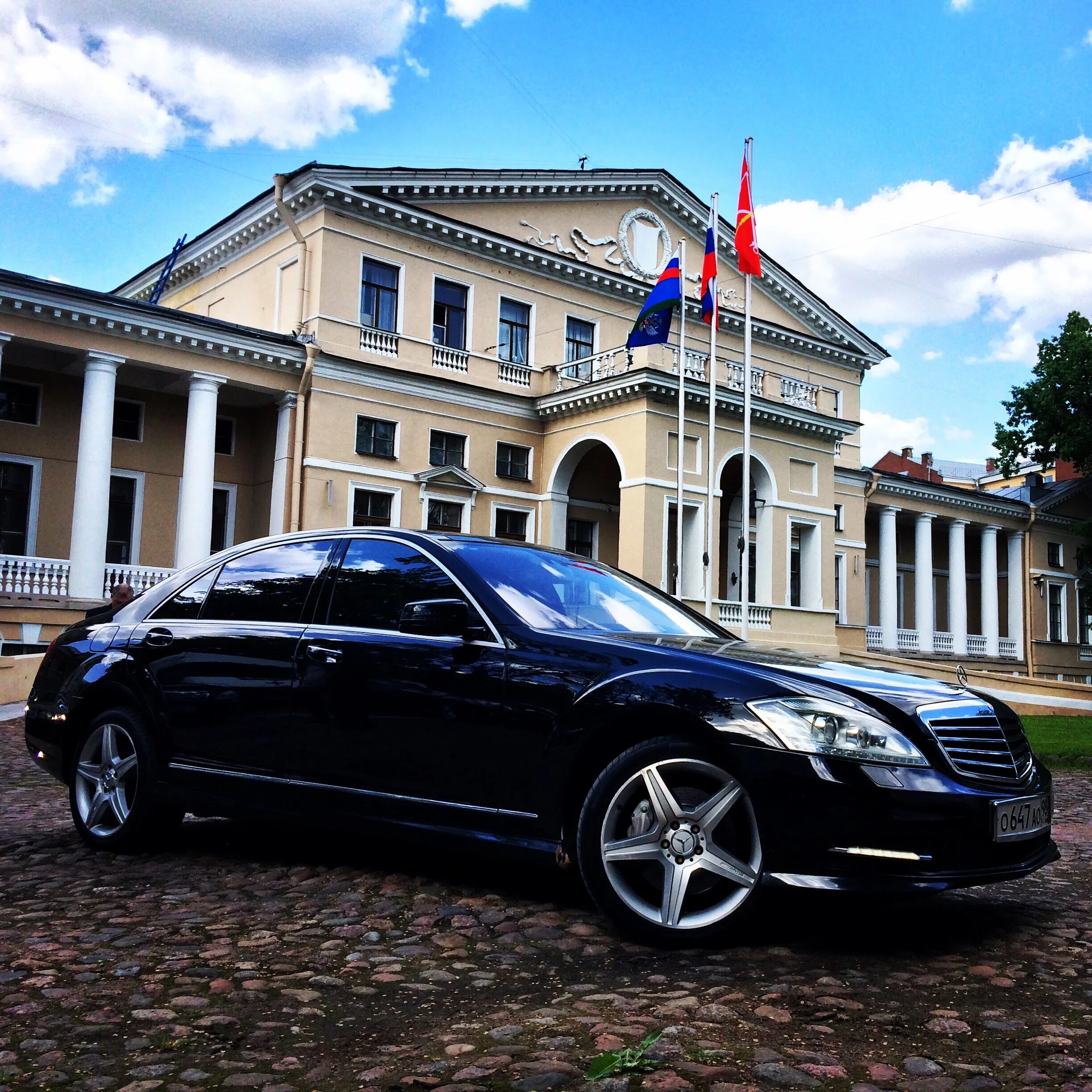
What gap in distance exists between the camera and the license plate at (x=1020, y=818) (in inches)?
153

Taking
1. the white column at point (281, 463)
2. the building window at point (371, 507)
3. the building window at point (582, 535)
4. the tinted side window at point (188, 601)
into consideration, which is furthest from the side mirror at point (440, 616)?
the building window at point (582, 535)

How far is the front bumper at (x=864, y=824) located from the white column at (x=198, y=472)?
70.3 ft

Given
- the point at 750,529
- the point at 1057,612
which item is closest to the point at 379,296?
the point at 750,529

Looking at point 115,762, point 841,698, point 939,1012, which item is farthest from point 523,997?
point 115,762

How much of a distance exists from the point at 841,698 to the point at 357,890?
237 cm

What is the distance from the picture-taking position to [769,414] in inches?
1139

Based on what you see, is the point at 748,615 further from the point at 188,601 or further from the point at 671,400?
the point at 188,601

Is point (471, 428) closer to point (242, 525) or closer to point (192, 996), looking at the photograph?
point (242, 525)

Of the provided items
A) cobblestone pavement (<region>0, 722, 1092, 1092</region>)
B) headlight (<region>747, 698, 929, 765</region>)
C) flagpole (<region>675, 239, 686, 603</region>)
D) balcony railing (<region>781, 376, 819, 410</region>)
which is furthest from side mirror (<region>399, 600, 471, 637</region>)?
balcony railing (<region>781, 376, 819, 410</region>)

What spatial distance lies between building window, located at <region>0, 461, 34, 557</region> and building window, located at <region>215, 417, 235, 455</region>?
4.46m

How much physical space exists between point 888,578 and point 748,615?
13.2m

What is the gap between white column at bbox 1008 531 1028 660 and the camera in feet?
145

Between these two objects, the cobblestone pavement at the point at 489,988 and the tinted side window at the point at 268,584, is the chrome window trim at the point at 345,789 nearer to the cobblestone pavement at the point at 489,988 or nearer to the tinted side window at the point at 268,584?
the cobblestone pavement at the point at 489,988

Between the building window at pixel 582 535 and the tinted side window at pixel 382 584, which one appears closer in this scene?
the tinted side window at pixel 382 584
